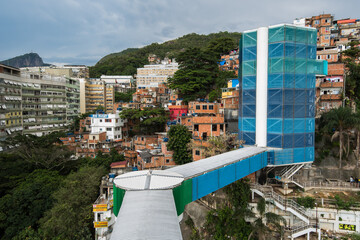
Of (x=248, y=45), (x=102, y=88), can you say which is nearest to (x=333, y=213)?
(x=248, y=45)

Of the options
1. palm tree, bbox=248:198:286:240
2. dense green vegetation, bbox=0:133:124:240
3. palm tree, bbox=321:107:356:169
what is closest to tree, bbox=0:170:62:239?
dense green vegetation, bbox=0:133:124:240

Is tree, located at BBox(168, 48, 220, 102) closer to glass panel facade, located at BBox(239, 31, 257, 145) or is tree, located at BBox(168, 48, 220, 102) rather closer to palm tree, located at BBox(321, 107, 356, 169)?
glass panel facade, located at BBox(239, 31, 257, 145)

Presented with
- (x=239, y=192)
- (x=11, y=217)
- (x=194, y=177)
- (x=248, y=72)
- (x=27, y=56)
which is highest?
Answer: (x=27, y=56)

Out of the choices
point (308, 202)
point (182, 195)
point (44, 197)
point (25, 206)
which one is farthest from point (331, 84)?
point (25, 206)

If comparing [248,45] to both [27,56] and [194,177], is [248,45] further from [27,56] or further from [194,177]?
[27,56]

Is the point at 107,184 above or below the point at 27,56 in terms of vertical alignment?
below

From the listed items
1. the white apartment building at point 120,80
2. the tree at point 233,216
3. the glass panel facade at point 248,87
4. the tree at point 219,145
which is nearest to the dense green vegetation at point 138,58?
the white apartment building at point 120,80
